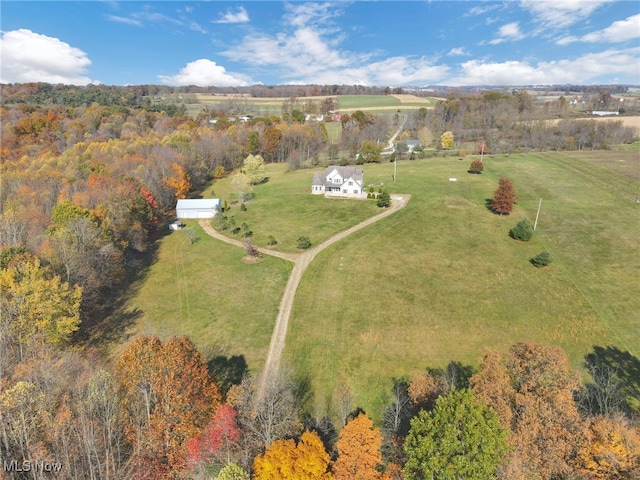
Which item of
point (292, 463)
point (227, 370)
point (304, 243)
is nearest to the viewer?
point (292, 463)

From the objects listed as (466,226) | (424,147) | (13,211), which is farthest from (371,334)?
(424,147)

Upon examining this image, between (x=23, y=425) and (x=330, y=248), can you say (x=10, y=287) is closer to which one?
(x=23, y=425)

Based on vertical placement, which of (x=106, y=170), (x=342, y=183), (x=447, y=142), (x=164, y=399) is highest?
(x=106, y=170)

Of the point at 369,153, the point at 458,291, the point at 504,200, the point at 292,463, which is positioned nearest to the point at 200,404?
the point at 292,463

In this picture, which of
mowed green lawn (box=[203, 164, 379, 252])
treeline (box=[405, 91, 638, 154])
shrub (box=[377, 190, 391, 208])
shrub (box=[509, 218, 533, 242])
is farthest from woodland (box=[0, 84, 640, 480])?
treeline (box=[405, 91, 638, 154])

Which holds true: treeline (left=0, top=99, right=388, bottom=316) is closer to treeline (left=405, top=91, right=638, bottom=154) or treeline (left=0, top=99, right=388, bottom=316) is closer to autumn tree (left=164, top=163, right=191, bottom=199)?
autumn tree (left=164, top=163, right=191, bottom=199)

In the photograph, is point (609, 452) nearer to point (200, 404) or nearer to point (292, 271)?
point (200, 404)

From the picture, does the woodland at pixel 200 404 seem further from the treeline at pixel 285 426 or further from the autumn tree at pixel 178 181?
the autumn tree at pixel 178 181
